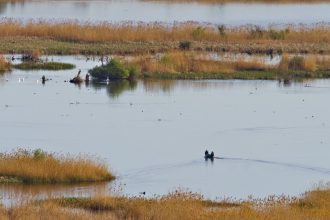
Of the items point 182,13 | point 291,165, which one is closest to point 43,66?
point 291,165

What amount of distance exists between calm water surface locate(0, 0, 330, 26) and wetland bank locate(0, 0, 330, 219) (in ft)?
60.9

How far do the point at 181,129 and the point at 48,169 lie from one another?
860cm

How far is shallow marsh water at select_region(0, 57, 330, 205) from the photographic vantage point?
2239 centimetres

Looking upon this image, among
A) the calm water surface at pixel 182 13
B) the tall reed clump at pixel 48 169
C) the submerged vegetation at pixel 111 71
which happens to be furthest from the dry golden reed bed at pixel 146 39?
the tall reed clump at pixel 48 169

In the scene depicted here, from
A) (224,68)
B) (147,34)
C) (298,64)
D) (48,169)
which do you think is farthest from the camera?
(147,34)

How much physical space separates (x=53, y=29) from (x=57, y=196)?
3196 centimetres

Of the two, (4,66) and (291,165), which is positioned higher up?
(4,66)

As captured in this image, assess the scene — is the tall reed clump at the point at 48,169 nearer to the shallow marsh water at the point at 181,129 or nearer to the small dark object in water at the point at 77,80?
the shallow marsh water at the point at 181,129

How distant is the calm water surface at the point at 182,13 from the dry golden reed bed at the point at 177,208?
48.1m

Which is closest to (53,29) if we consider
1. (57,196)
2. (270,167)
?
(270,167)

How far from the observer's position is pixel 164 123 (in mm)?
30234

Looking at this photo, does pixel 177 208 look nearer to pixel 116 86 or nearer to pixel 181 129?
pixel 181 129

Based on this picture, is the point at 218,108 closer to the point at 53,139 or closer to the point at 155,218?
the point at 53,139

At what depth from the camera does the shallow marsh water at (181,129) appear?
2239 centimetres
